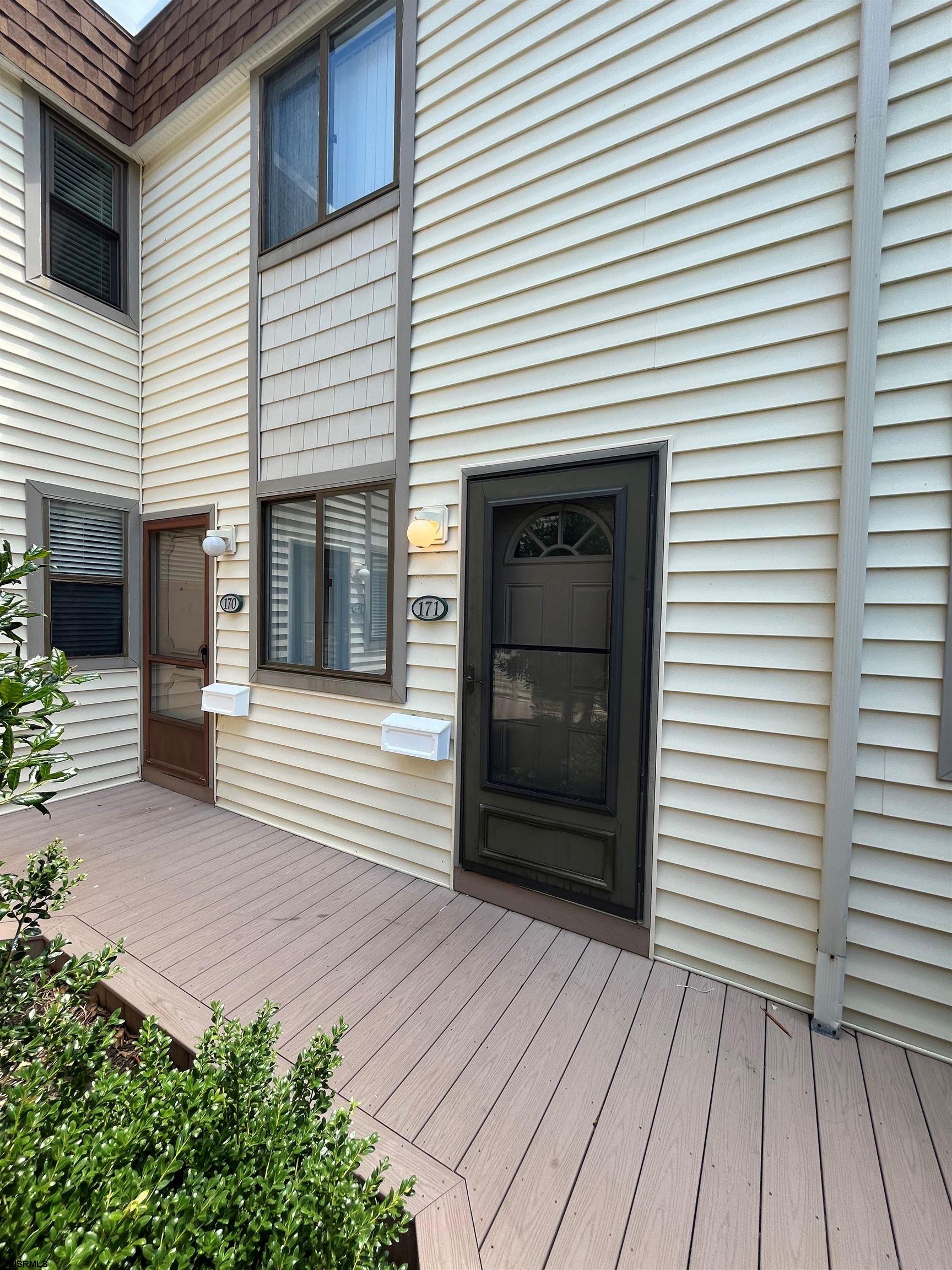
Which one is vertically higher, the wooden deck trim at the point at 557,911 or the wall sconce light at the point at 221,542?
the wall sconce light at the point at 221,542

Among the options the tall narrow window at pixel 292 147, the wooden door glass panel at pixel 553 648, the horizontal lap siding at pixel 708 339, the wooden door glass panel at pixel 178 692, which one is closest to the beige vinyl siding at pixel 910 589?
the horizontal lap siding at pixel 708 339

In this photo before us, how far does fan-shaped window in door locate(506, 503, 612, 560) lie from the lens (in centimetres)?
248

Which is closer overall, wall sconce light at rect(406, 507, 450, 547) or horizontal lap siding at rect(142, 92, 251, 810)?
wall sconce light at rect(406, 507, 450, 547)

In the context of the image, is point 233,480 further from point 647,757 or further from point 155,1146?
point 155,1146

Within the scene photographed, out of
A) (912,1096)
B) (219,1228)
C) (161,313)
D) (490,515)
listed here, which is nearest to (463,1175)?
(219,1228)

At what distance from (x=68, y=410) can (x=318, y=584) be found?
2470 millimetres

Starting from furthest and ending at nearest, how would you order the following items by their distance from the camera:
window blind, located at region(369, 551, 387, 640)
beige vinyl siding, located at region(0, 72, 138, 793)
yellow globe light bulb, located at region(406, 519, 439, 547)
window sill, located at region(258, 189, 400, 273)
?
beige vinyl siding, located at region(0, 72, 138, 793) → window blind, located at region(369, 551, 387, 640) → window sill, located at region(258, 189, 400, 273) → yellow globe light bulb, located at region(406, 519, 439, 547)

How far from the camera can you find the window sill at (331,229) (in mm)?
3074

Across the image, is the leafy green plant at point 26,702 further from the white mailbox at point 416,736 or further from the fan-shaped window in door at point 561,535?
the fan-shaped window in door at point 561,535

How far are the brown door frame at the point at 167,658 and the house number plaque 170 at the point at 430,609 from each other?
195 centimetres

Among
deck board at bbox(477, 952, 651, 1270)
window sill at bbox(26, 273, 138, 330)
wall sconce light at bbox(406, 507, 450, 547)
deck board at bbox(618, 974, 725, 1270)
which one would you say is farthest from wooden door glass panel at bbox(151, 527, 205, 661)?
deck board at bbox(618, 974, 725, 1270)

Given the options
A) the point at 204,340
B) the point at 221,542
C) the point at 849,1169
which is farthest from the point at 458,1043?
the point at 204,340

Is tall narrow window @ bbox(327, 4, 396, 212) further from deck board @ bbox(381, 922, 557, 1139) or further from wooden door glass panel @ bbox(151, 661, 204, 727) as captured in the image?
deck board @ bbox(381, 922, 557, 1139)

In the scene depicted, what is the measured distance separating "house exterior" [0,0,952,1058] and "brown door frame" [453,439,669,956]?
19 mm
